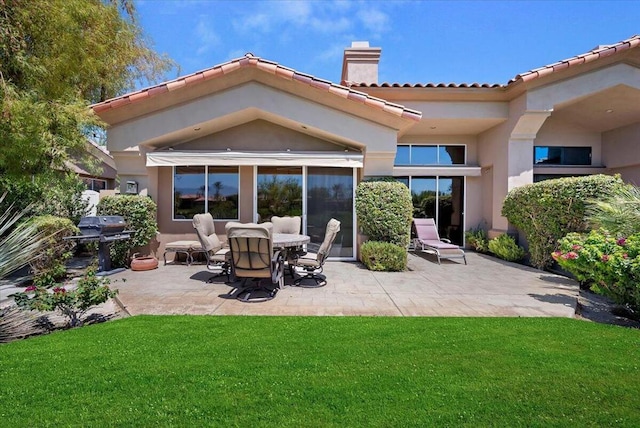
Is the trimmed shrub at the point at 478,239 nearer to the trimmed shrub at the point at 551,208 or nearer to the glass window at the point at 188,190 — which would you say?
the trimmed shrub at the point at 551,208

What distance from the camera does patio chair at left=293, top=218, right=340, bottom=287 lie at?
9617 millimetres

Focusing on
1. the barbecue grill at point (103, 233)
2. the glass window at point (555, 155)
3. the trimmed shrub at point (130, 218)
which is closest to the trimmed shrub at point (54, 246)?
the barbecue grill at point (103, 233)

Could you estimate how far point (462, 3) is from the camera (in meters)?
14.5

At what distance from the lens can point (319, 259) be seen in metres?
9.80

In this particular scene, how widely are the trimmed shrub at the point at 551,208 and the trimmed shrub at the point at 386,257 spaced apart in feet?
17.7

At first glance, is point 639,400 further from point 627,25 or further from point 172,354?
point 627,25

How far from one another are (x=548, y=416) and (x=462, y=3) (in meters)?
16.4

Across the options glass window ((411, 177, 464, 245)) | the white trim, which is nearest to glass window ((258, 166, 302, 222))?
the white trim

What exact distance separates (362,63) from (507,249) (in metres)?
12.1

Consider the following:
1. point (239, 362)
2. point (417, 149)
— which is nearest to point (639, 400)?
point (239, 362)

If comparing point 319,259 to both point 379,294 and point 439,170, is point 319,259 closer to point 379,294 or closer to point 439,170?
point 379,294

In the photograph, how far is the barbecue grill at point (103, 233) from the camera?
10820mm

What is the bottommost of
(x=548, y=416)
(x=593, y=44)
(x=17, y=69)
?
(x=548, y=416)

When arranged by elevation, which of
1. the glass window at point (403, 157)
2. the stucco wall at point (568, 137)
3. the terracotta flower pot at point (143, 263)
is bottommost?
the terracotta flower pot at point (143, 263)
